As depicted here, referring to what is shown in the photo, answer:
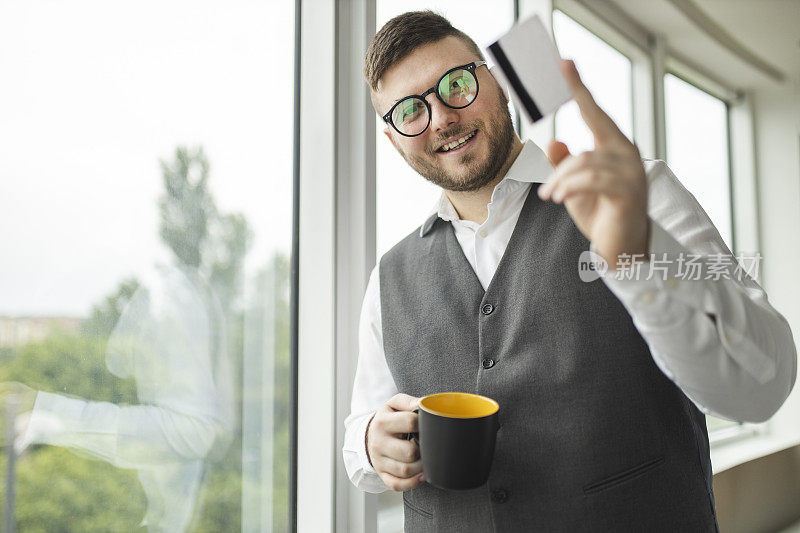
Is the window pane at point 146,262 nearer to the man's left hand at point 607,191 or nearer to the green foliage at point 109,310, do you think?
the green foliage at point 109,310

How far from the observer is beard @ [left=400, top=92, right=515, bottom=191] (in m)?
0.88

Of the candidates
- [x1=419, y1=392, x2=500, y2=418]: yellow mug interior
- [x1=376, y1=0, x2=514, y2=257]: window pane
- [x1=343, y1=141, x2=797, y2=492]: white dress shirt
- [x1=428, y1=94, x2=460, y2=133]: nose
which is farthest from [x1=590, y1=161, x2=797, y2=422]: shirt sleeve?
[x1=376, y1=0, x2=514, y2=257]: window pane

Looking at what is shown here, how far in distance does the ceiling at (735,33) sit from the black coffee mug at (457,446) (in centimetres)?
201

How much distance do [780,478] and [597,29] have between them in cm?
195

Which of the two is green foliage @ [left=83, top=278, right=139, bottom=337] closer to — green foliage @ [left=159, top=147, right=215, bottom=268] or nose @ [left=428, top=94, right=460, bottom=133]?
green foliage @ [left=159, top=147, right=215, bottom=268]

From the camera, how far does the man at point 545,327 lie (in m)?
0.51

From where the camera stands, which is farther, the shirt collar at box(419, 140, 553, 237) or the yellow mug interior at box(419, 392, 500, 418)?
the shirt collar at box(419, 140, 553, 237)

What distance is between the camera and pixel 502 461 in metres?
0.76

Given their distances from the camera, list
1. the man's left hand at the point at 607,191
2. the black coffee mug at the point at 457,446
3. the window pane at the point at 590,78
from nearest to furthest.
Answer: the man's left hand at the point at 607,191 < the black coffee mug at the point at 457,446 < the window pane at the point at 590,78

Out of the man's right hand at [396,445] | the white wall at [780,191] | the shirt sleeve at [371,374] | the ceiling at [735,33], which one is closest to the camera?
the man's right hand at [396,445]

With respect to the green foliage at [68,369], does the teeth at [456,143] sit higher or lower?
higher

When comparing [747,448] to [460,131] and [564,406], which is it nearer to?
[564,406]

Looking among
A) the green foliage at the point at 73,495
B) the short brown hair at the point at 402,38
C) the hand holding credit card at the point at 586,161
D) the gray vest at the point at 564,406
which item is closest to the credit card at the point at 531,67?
the hand holding credit card at the point at 586,161

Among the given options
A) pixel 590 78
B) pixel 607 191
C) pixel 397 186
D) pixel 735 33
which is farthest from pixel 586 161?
pixel 735 33
